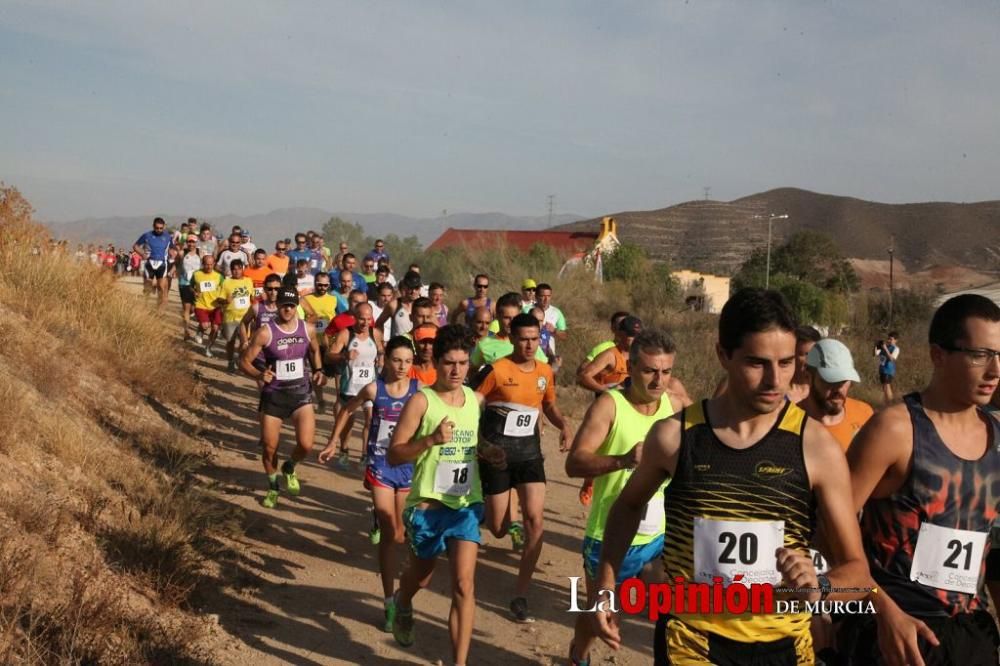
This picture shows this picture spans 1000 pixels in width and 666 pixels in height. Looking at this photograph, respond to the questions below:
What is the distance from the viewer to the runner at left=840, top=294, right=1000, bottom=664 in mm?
3188

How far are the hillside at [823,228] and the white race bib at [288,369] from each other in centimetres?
7066

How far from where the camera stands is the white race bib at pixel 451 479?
5.46 metres

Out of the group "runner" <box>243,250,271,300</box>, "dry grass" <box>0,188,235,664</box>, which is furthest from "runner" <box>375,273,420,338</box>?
"runner" <box>243,250,271,300</box>

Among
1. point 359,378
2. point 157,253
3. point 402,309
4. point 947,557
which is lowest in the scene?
point 359,378

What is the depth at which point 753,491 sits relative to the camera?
9.45 ft

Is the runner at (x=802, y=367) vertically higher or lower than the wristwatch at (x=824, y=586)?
higher

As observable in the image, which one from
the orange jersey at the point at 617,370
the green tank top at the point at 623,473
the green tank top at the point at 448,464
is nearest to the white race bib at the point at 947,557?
the green tank top at the point at 623,473

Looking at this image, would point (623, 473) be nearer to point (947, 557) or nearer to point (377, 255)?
point (947, 557)

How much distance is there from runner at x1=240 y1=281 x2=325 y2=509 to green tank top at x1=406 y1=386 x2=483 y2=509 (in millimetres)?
3375

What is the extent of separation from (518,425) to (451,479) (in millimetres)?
1626

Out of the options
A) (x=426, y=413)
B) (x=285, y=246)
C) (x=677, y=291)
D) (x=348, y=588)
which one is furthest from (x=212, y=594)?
(x=677, y=291)

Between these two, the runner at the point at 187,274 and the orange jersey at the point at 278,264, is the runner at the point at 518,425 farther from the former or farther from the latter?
the runner at the point at 187,274

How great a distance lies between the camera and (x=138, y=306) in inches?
537

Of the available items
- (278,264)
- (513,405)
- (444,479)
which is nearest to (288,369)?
(513,405)
